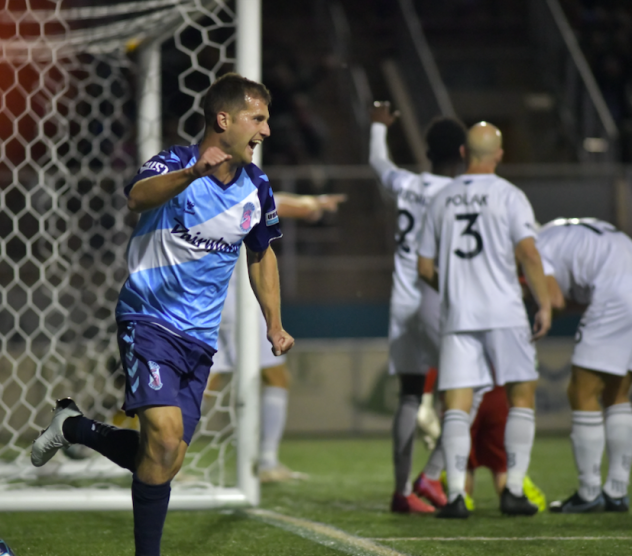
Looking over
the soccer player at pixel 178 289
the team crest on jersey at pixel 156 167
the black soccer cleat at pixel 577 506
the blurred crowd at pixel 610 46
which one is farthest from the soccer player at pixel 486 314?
the blurred crowd at pixel 610 46

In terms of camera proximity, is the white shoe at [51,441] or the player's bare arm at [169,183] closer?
the player's bare arm at [169,183]

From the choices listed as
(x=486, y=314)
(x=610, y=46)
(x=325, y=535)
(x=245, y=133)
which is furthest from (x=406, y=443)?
(x=610, y=46)

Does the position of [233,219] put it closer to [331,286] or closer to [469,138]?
[469,138]

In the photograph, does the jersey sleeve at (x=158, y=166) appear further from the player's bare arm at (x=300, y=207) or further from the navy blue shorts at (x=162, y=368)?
the player's bare arm at (x=300, y=207)

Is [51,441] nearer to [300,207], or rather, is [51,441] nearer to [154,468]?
[154,468]

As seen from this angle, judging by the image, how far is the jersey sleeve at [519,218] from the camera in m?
4.52

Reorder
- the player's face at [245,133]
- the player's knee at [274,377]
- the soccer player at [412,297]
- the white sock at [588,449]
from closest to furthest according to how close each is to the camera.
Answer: the player's face at [245,133] < the white sock at [588,449] < the soccer player at [412,297] < the player's knee at [274,377]

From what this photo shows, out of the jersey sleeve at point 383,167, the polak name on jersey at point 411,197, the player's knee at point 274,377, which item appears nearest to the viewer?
the polak name on jersey at point 411,197

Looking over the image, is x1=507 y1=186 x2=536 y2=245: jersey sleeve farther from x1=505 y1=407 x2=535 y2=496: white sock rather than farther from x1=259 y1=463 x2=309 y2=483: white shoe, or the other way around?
x1=259 y1=463 x2=309 y2=483: white shoe

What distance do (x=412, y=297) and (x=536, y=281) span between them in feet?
2.55

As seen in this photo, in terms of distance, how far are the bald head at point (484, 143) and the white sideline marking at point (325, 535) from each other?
1.89 metres

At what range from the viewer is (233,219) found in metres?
3.28

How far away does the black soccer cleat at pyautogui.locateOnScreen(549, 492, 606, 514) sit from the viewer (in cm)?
471

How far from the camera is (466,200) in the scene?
4621 millimetres
